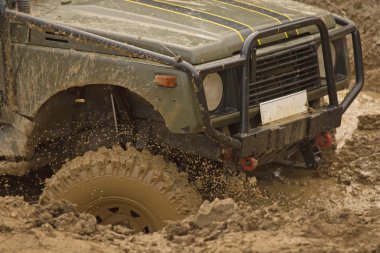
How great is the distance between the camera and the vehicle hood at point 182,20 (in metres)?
4.51

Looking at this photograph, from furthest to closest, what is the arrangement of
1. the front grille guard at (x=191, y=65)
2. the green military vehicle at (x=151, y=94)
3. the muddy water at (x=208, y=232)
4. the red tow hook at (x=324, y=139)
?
the red tow hook at (x=324, y=139) < the green military vehicle at (x=151, y=94) < the front grille guard at (x=191, y=65) < the muddy water at (x=208, y=232)

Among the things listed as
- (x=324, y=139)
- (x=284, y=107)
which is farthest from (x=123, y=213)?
(x=324, y=139)

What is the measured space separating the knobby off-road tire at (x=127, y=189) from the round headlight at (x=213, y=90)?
39 cm

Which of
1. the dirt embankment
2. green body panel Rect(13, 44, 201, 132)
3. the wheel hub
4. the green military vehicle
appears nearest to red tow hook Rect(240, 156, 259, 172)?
the green military vehicle

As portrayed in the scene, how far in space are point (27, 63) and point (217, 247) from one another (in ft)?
5.41

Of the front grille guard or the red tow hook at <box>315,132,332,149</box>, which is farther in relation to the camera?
the red tow hook at <box>315,132,332,149</box>

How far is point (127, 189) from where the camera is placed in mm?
4660

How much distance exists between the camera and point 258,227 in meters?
4.06

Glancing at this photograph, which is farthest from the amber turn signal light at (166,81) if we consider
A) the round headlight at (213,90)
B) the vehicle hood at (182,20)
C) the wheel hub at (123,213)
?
the wheel hub at (123,213)

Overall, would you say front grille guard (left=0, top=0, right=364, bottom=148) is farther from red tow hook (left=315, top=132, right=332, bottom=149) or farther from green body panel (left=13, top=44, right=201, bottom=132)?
red tow hook (left=315, top=132, right=332, bottom=149)

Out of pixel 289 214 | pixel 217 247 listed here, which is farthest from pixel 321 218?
pixel 217 247

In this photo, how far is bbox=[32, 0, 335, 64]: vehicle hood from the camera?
4.51 meters

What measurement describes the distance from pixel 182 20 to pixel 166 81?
0.58m

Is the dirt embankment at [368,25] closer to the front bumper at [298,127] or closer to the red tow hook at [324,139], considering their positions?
the front bumper at [298,127]
